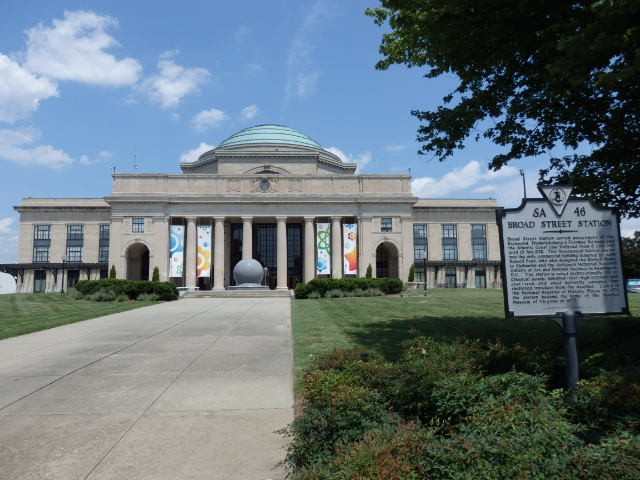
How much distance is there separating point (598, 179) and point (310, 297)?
30969mm

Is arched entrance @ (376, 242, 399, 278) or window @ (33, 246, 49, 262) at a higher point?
window @ (33, 246, 49, 262)

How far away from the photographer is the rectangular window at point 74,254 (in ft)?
239

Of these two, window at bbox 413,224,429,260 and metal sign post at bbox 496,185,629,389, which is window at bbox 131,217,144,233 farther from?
metal sign post at bbox 496,185,629,389

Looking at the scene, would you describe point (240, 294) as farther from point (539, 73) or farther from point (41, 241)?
point (41, 241)

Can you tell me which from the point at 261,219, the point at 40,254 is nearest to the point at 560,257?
the point at 261,219

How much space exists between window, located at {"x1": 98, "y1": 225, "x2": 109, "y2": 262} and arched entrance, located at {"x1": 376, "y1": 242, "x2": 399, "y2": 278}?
139 ft

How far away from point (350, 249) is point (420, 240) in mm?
22097

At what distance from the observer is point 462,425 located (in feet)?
14.8

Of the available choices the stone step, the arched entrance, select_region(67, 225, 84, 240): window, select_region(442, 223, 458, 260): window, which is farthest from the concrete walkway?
select_region(67, 225, 84, 240): window

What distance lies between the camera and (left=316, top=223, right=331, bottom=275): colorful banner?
189ft

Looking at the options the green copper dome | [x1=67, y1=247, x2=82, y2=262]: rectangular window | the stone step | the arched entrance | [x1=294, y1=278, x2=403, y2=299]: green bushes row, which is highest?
the green copper dome

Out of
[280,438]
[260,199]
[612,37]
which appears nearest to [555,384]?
[280,438]

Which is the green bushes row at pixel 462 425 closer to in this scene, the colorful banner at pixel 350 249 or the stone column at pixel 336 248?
the colorful banner at pixel 350 249

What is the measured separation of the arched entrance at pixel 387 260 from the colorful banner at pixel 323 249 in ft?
31.1
